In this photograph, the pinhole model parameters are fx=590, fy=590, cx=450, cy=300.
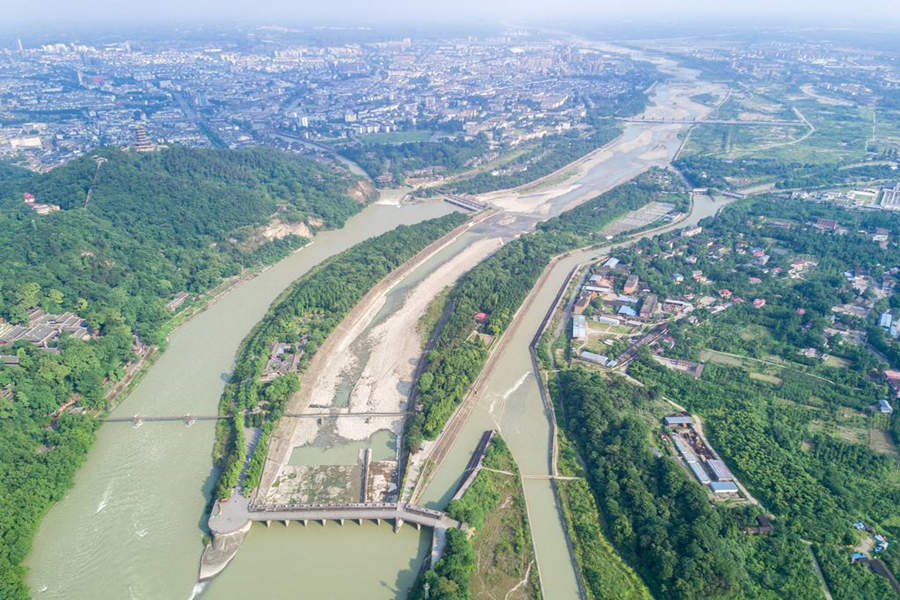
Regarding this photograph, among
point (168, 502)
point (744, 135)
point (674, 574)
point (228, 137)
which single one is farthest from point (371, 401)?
point (744, 135)

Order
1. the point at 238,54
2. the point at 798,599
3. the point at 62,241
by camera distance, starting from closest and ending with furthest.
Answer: the point at 798,599, the point at 62,241, the point at 238,54

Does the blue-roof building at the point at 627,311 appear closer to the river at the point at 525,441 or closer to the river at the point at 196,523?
the river at the point at 525,441

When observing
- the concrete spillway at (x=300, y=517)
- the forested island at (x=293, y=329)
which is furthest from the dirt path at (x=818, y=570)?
the forested island at (x=293, y=329)

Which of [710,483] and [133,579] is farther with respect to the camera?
[710,483]

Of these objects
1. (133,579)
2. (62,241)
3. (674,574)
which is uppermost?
(62,241)

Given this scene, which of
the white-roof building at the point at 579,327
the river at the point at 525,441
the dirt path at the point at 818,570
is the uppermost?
the white-roof building at the point at 579,327

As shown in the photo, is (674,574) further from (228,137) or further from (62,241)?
(228,137)

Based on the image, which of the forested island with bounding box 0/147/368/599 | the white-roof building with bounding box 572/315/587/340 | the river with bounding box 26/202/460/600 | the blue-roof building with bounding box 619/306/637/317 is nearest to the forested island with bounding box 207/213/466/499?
the river with bounding box 26/202/460/600
